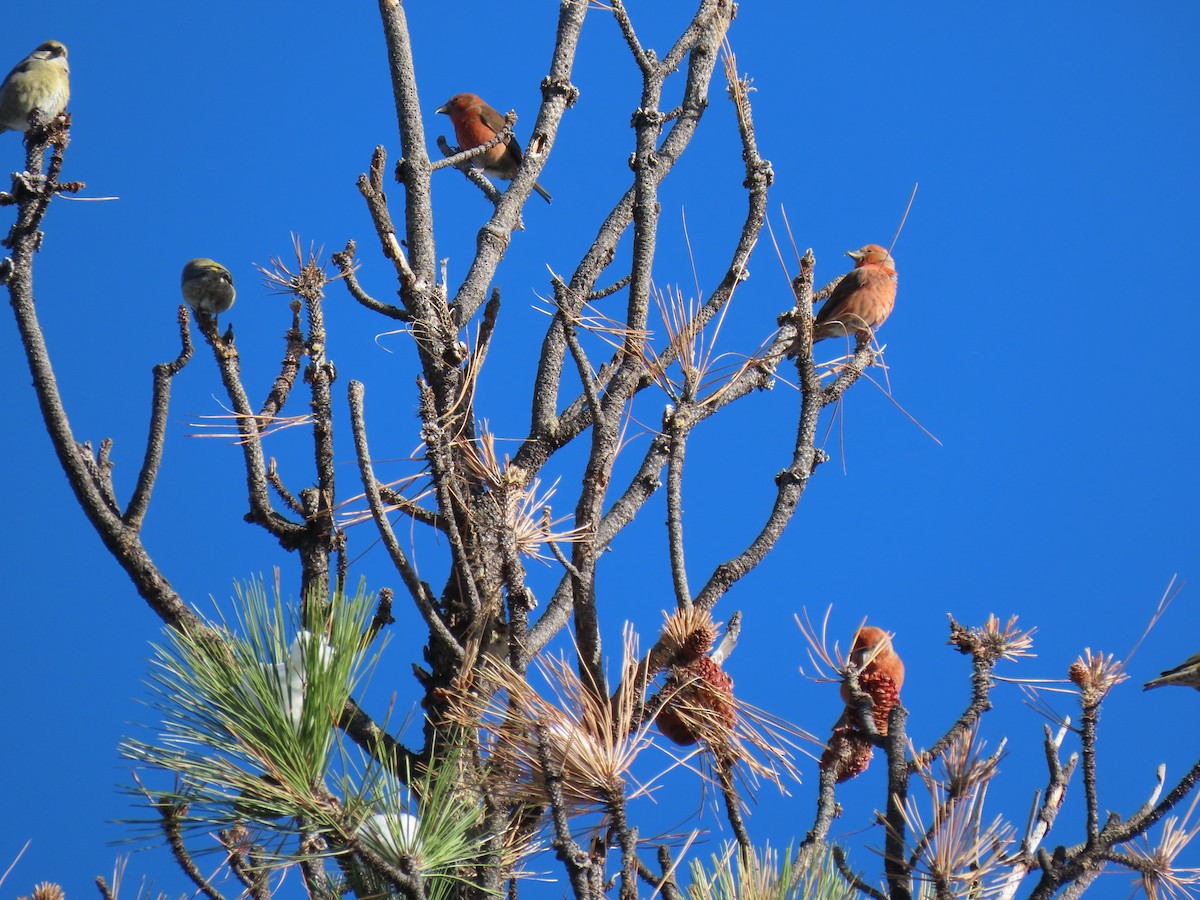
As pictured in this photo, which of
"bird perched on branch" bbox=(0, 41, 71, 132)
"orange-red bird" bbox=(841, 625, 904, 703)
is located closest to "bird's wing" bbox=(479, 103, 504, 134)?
"bird perched on branch" bbox=(0, 41, 71, 132)

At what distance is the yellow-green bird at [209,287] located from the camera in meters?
3.51

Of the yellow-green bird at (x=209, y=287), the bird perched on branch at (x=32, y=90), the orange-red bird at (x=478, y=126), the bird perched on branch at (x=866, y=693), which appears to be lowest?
the bird perched on branch at (x=866, y=693)

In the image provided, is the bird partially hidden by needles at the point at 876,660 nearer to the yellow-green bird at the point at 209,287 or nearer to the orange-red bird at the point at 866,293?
the orange-red bird at the point at 866,293

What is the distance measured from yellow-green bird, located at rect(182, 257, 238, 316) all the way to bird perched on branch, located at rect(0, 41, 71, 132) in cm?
143

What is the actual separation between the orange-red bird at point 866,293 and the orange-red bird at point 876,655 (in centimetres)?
123

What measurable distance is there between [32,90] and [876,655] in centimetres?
390

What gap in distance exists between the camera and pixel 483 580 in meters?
2.39

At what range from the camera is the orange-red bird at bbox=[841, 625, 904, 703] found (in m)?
2.18

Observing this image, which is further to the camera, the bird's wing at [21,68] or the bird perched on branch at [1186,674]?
the bird's wing at [21,68]

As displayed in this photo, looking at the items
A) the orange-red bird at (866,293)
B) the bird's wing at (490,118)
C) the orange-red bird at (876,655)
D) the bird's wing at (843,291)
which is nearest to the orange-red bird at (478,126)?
the bird's wing at (490,118)

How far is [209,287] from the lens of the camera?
3508 mm

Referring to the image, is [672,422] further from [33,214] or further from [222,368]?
[33,214]

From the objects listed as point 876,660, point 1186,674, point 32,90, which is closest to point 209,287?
point 32,90

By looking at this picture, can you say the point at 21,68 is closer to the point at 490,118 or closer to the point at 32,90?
the point at 32,90
